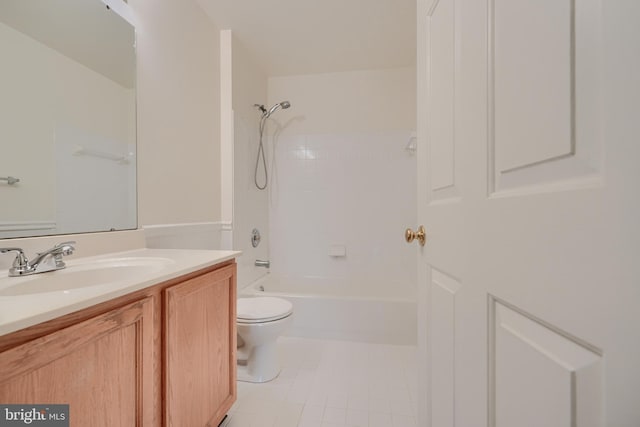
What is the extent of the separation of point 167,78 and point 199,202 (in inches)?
29.4

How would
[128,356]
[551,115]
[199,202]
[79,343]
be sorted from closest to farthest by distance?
[551,115]
[79,343]
[128,356]
[199,202]

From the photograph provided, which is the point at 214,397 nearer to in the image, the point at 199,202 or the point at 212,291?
the point at 212,291

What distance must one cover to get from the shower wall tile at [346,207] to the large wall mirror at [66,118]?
1.63m

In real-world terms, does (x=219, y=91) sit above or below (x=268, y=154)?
above

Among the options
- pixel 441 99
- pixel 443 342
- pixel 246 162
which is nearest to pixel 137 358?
pixel 443 342

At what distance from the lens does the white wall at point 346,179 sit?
8.55ft

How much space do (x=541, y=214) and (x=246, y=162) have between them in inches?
88.4

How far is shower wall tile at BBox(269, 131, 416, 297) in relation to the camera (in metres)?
2.61

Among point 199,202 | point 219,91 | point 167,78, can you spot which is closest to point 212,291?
A: point 199,202

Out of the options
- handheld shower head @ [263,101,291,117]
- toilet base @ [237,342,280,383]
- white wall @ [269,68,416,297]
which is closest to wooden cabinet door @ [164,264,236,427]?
toilet base @ [237,342,280,383]

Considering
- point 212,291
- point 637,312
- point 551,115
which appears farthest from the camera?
point 212,291

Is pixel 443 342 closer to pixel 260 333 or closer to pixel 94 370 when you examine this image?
pixel 94 370

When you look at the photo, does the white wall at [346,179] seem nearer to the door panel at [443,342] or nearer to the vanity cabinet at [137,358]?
the vanity cabinet at [137,358]

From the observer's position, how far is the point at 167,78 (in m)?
1.51
